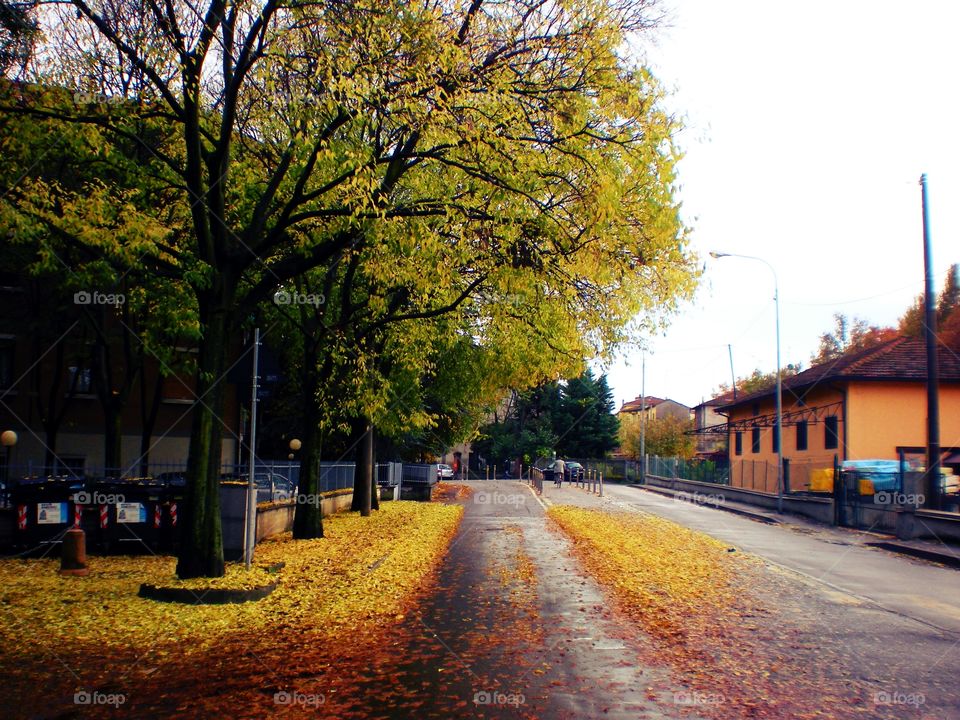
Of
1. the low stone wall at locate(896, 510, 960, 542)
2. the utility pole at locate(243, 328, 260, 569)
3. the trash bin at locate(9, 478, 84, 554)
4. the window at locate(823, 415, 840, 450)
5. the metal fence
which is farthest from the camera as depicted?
the metal fence

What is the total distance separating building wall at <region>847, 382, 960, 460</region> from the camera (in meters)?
36.8

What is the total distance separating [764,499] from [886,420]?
705 centimetres

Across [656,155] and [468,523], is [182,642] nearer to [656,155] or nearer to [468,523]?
[656,155]

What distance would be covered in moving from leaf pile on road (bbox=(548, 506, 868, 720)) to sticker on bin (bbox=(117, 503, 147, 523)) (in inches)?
301

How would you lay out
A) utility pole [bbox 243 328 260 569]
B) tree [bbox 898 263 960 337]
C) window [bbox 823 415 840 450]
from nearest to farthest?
utility pole [bbox 243 328 260 569], window [bbox 823 415 840 450], tree [bbox 898 263 960 337]

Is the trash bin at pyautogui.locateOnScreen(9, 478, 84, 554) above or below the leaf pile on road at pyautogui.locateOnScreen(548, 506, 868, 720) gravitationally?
above

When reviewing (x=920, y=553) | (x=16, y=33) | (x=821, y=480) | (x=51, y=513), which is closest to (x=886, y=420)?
(x=821, y=480)

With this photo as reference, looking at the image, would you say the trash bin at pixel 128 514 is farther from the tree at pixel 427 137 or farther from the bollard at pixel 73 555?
the tree at pixel 427 137

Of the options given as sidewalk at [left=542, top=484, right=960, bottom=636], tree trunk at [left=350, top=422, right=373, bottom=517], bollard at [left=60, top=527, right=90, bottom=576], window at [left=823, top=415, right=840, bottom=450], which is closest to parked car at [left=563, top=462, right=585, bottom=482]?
window at [left=823, top=415, right=840, bottom=450]

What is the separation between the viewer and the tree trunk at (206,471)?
1116 centimetres

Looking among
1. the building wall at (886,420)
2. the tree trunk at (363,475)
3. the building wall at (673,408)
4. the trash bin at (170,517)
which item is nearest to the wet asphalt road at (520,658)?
the trash bin at (170,517)

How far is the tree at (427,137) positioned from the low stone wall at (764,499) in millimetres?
18317

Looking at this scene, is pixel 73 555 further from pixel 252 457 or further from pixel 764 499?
pixel 764 499

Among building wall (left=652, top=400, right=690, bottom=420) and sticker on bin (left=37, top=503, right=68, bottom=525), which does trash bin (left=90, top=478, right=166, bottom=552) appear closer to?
→ sticker on bin (left=37, top=503, right=68, bottom=525)
